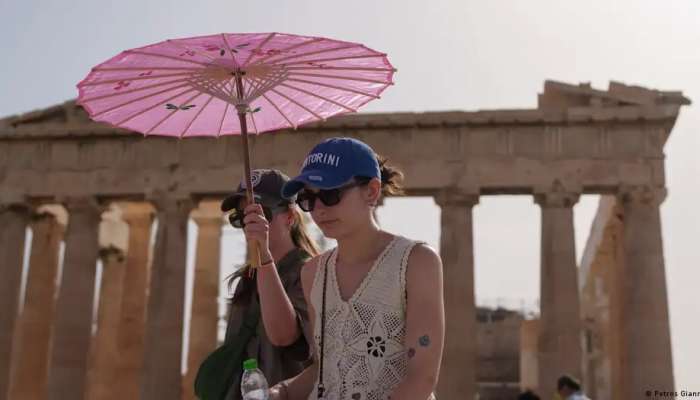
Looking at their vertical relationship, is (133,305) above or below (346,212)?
above

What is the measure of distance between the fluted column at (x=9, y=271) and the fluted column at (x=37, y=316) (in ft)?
5.04

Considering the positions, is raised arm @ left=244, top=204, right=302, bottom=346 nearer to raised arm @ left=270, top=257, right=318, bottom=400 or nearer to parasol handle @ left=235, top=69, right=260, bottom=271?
parasol handle @ left=235, top=69, right=260, bottom=271

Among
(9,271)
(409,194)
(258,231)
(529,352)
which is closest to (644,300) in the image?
(409,194)

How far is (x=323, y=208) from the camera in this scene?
179 inches

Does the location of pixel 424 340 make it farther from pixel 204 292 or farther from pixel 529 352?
pixel 529 352

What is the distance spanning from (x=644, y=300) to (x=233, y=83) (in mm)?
20900

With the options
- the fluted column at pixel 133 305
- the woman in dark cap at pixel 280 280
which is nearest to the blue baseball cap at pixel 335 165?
the woman in dark cap at pixel 280 280

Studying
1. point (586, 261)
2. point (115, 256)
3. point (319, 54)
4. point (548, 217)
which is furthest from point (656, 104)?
point (319, 54)

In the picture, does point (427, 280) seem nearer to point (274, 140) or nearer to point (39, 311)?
point (274, 140)

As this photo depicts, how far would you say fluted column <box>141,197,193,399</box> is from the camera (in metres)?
26.9

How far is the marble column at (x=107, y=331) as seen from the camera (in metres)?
31.8

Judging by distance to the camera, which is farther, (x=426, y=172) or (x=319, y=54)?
(x=426, y=172)

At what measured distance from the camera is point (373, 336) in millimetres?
4367

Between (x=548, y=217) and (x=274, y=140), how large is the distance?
8.00 metres
